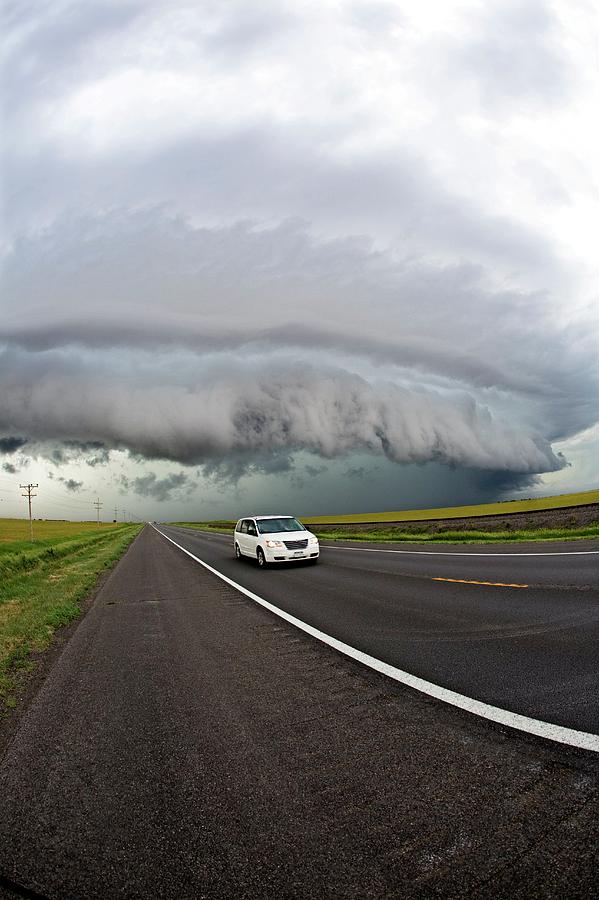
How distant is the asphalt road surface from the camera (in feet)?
7.14

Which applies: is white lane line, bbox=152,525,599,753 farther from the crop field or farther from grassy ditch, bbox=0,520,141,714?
the crop field

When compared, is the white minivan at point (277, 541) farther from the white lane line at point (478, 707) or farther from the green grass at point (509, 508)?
the green grass at point (509, 508)

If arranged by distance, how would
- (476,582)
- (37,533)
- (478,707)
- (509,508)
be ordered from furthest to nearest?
(37,533)
(509,508)
(476,582)
(478,707)

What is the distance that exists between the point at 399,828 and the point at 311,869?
0.51 metres

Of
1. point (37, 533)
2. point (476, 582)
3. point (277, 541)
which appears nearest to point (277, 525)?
point (277, 541)

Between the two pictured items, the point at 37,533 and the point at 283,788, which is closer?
the point at 283,788

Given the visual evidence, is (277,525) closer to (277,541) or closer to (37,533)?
(277,541)

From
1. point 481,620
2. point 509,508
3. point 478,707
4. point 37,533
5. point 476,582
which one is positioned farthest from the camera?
point 37,533

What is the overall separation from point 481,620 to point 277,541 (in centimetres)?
939

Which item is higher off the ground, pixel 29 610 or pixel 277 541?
pixel 277 541

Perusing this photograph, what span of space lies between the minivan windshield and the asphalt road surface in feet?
35.1

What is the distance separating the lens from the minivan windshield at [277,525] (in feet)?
54.5

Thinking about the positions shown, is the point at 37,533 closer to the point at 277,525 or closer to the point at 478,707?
the point at 277,525

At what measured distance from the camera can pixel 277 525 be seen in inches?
669
